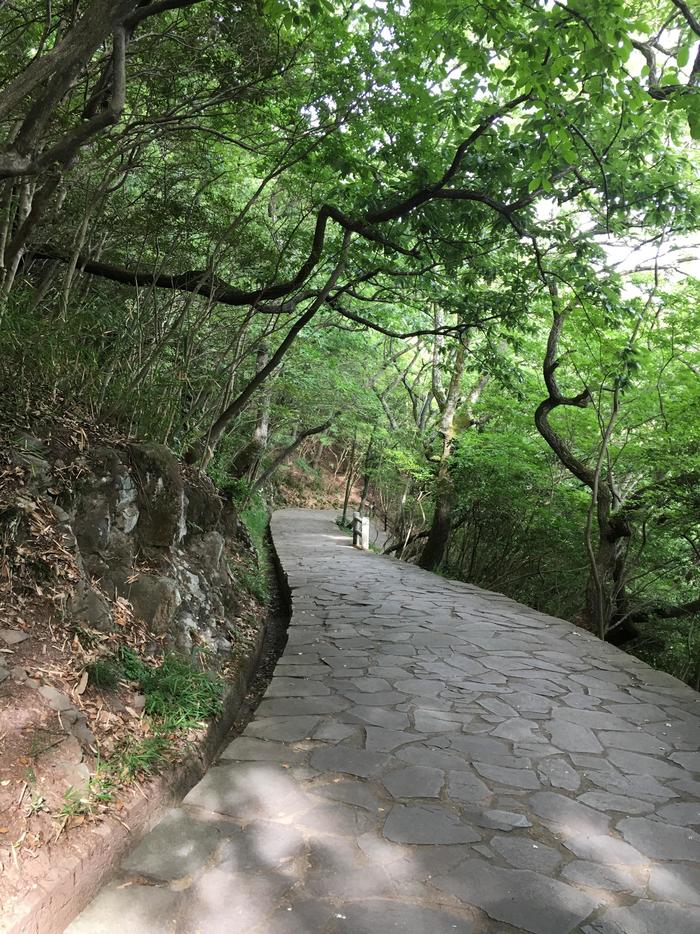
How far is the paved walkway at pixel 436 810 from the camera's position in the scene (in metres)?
2.33

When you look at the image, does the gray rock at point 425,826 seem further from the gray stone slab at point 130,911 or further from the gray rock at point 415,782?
the gray stone slab at point 130,911

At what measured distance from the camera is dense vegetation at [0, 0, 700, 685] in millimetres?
4312

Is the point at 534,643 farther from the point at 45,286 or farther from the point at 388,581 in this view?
the point at 45,286

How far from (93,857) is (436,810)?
5.24 feet

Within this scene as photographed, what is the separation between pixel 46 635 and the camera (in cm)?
325

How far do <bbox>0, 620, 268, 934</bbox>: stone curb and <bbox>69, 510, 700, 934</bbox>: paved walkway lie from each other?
0.07 meters

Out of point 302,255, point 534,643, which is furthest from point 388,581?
point 302,255

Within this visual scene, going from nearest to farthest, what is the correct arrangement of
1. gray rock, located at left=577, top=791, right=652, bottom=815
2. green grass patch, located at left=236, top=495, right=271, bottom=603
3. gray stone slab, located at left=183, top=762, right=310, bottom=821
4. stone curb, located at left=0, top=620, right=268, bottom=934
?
1. stone curb, located at left=0, top=620, right=268, bottom=934
2. gray stone slab, located at left=183, top=762, right=310, bottom=821
3. gray rock, located at left=577, top=791, right=652, bottom=815
4. green grass patch, located at left=236, top=495, right=271, bottom=603

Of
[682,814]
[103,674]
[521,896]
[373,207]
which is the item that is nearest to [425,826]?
[521,896]

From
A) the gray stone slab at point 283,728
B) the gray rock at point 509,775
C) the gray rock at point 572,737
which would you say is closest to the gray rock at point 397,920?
the gray rock at point 509,775

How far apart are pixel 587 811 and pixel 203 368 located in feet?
25.7

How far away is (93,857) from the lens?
7.64ft

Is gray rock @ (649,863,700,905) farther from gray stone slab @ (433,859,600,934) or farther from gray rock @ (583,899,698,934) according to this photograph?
gray stone slab @ (433,859,600,934)

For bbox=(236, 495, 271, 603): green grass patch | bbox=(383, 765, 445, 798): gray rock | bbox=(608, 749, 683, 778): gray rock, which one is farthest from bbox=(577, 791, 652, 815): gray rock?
bbox=(236, 495, 271, 603): green grass patch
